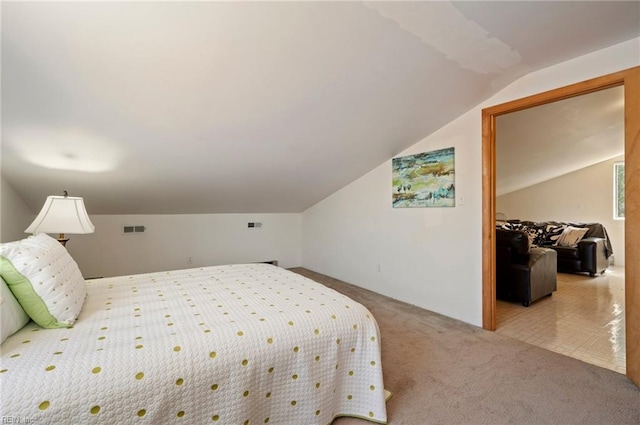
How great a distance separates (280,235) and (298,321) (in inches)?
162

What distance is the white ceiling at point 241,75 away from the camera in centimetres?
158

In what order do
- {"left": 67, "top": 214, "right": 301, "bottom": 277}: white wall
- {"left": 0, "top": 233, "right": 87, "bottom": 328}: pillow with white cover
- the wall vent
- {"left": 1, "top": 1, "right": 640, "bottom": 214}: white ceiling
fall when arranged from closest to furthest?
1. {"left": 0, "top": 233, "right": 87, "bottom": 328}: pillow with white cover
2. {"left": 1, "top": 1, "right": 640, "bottom": 214}: white ceiling
3. {"left": 67, "top": 214, "right": 301, "bottom": 277}: white wall
4. the wall vent

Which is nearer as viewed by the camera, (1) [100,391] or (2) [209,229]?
(1) [100,391]

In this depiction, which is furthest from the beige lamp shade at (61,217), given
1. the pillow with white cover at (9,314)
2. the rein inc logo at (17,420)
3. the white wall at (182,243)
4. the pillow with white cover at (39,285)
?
the white wall at (182,243)

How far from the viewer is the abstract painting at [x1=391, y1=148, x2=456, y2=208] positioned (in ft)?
10.1

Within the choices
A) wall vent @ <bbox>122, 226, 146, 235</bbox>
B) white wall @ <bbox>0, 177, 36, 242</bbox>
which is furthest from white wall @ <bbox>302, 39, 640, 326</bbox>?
white wall @ <bbox>0, 177, 36, 242</bbox>

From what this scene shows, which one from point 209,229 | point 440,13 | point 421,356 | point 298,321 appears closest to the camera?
point 298,321

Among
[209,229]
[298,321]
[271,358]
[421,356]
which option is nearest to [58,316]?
[271,358]

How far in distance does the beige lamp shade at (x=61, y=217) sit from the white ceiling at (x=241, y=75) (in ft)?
1.72

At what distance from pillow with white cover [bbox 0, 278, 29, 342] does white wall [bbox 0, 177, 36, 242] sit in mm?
2292

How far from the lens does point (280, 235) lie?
5449 mm

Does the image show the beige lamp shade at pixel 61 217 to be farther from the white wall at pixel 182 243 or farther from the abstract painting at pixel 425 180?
the abstract painting at pixel 425 180

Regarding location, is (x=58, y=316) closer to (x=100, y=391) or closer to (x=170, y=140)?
(x=100, y=391)

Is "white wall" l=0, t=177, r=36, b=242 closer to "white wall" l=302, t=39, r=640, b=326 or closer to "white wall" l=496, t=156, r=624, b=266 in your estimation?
"white wall" l=302, t=39, r=640, b=326
